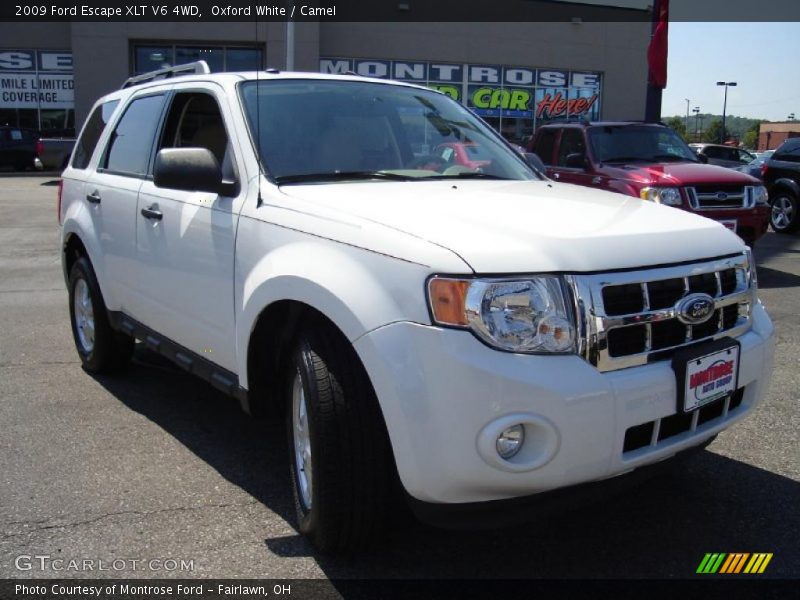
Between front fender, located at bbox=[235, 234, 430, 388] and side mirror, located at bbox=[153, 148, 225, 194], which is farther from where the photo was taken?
side mirror, located at bbox=[153, 148, 225, 194]

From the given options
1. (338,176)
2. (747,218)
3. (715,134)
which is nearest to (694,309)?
(338,176)

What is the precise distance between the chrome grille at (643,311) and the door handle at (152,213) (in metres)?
2.34

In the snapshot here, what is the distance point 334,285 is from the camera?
2701 mm

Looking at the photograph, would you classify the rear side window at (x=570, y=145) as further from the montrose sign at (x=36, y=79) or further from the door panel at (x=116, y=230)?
the montrose sign at (x=36, y=79)

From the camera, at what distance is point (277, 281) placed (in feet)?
9.78

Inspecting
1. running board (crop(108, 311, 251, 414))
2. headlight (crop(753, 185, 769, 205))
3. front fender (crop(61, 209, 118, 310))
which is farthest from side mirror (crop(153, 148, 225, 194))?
headlight (crop(753, 185, 769, 205))

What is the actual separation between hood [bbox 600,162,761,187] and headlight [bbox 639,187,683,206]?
7cm

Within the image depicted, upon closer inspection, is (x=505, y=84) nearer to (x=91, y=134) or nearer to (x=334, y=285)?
(x=91, y=134)

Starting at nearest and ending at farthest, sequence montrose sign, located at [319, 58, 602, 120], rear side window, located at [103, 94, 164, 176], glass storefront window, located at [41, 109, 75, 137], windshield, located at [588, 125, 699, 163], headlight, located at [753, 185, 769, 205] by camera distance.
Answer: rear side window, located at [103, 94, 164, 176]
headlight, located at [753, 185, 769, 205]
windshield, located at [588, 125, 699, 163]
montrose sign, located at [319, 58, 602, 120]
glass storefront window, located at [41, 109, 75, 137]

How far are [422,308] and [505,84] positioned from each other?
1204 inches

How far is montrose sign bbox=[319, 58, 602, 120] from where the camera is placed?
98.9 ft

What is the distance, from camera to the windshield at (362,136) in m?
3.52

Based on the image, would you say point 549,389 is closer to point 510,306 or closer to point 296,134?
point 510,306

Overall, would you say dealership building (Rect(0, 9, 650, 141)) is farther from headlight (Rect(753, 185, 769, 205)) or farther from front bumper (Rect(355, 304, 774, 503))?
front bumper (Rect(355, 304, 774, 503))
